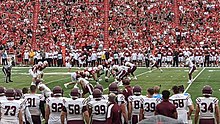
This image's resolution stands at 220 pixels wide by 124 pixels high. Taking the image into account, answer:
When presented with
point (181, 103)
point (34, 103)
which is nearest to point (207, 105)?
point (181, 103)

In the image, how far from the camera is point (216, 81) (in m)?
25.2

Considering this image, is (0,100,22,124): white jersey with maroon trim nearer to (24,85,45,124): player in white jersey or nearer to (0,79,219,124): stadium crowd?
(0,79,219,124): stadium crowd

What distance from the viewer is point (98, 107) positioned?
9.92 metres

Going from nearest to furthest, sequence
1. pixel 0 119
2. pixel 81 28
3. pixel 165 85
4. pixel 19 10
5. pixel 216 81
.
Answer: pixel 0 119 < pixel 165 85 < pixel 216 81 < pixel 81 28 < pixel 19 10

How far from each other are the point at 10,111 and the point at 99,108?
176 cm

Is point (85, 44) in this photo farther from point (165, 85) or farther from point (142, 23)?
point (165, 85)

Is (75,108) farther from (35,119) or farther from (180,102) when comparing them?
(180,102)

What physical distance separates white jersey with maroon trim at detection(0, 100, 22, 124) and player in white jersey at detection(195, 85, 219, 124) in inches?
144

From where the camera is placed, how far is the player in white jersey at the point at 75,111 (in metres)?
9.74

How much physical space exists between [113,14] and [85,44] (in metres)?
5.55

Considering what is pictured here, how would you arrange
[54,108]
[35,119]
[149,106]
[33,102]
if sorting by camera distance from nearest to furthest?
[54,108] < [149,106] < [33,102] < [35,119]

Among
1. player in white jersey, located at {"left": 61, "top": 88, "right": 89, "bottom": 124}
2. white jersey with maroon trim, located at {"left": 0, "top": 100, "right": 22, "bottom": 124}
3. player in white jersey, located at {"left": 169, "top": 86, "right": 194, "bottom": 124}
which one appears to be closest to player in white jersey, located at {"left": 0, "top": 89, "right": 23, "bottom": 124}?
white jersey with maroon trim, located at {"left": 0, "top": 100, "right": 22, "bottom": 124}

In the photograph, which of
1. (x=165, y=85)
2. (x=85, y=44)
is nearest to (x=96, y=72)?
(x=165, y=85)

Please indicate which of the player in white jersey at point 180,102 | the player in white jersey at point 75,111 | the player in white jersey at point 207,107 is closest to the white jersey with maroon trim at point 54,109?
the player in white jersey at point 75,111
